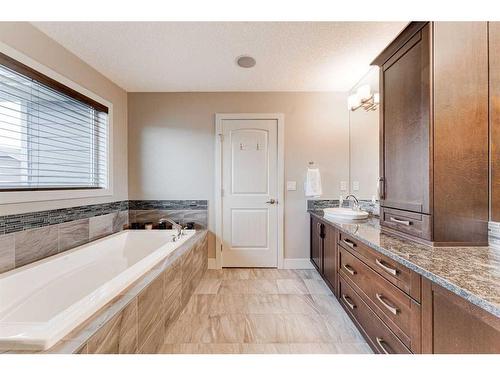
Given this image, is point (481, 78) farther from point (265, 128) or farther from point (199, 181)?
point (199, 181)

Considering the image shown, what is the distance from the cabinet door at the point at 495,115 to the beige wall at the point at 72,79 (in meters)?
2.95

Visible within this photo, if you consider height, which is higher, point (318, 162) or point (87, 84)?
point (87, 84)

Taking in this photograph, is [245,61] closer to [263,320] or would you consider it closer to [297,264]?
[263,320]

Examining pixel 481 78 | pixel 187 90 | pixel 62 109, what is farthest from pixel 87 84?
pixel 481 78

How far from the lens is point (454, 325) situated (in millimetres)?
834

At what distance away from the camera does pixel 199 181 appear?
114 inches

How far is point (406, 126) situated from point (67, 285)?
105 inches

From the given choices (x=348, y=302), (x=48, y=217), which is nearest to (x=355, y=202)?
(x=348, y=302)

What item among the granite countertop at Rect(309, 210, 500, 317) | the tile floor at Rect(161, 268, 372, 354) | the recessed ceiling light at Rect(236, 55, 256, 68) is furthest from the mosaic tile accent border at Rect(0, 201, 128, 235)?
the granite countertop at Rect(309, 210, 500, 317)

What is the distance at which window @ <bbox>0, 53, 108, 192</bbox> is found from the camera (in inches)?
58.2

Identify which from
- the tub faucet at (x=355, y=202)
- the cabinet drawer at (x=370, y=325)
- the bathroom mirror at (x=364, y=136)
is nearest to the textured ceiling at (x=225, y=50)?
the bathroom mirror at (x=364, y=136)

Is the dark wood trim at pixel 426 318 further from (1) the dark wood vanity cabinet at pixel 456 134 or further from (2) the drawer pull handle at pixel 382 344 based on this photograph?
(1) the dark wood vanity cabinet at pixel 456 134

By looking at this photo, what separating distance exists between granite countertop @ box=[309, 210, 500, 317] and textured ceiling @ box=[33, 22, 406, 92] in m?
1.59
